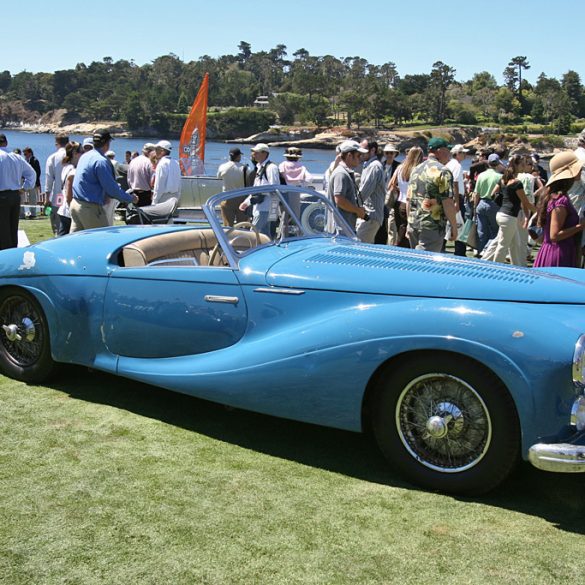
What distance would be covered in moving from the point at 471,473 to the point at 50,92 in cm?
20494

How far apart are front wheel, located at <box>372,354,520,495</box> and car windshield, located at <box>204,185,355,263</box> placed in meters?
1.46

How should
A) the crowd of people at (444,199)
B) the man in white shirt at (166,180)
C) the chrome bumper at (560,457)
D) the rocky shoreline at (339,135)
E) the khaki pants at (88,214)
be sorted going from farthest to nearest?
the rocky shoreline at (339,135), the man in white shirt at (166,180), the khaki pants at (88,214), the crowd of people at (444,199), the chrome bumper at (560,457)

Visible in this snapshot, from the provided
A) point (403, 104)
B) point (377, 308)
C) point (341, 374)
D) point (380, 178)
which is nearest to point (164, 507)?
point (341, 374)

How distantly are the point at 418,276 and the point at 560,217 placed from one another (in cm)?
233

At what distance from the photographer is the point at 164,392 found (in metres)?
5.25

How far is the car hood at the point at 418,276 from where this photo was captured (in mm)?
3830

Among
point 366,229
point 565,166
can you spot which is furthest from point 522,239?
point 565,166

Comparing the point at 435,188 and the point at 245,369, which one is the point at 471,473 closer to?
the point at 245,369

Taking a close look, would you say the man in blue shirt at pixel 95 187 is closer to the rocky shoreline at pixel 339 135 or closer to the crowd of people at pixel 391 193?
the crowd of people at pixel 391 193

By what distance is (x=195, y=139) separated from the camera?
18781mm

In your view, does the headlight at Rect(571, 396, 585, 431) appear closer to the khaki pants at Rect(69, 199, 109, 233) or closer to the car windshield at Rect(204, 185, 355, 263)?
the car windshield at Rect(204, 185, 355, 263)

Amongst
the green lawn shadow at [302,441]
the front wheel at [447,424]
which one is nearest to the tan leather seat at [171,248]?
the green lawn shadow at [302,441]

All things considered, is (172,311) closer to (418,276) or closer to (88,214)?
Answer: (418,276)

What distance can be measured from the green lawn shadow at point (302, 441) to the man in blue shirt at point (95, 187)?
302 cm
